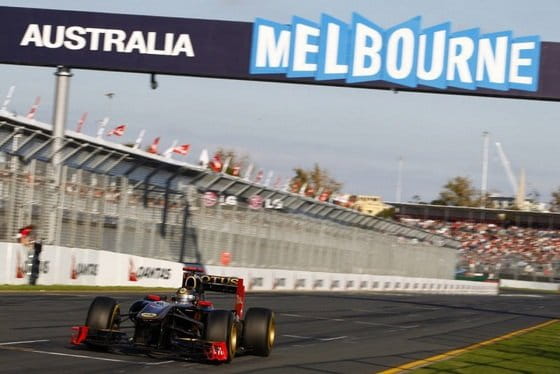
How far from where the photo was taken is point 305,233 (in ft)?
150

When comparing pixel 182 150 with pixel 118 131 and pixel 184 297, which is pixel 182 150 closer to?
pixel 118 131

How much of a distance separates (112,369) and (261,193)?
28.3 metres

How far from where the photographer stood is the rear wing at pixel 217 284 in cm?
1294

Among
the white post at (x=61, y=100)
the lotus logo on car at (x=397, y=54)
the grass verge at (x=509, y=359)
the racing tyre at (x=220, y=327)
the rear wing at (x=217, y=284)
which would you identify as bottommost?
the grass verge at (x=509, y=359)

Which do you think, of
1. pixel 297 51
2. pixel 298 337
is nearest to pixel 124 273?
pixel 297 51

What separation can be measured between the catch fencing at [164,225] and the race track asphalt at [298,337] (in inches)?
137

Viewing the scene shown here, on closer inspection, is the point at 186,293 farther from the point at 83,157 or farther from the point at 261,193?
the point at 261,193

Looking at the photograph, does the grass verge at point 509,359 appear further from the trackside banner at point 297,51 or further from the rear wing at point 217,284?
the trackside banner at point 297,51

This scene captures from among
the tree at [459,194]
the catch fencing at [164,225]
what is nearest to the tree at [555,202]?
the tree at [459,194]

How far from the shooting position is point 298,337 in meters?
17.5

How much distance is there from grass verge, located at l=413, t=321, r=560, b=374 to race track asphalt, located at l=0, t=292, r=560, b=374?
608mm

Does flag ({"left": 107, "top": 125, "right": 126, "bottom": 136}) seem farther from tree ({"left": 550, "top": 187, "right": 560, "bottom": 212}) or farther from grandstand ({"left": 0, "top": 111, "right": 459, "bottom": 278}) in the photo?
tree ({"left": 550, "top": 187, "right": 560, "bottom": 212})

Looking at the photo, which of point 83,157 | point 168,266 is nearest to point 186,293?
point 83,157

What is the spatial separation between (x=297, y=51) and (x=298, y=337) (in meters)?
11.1
